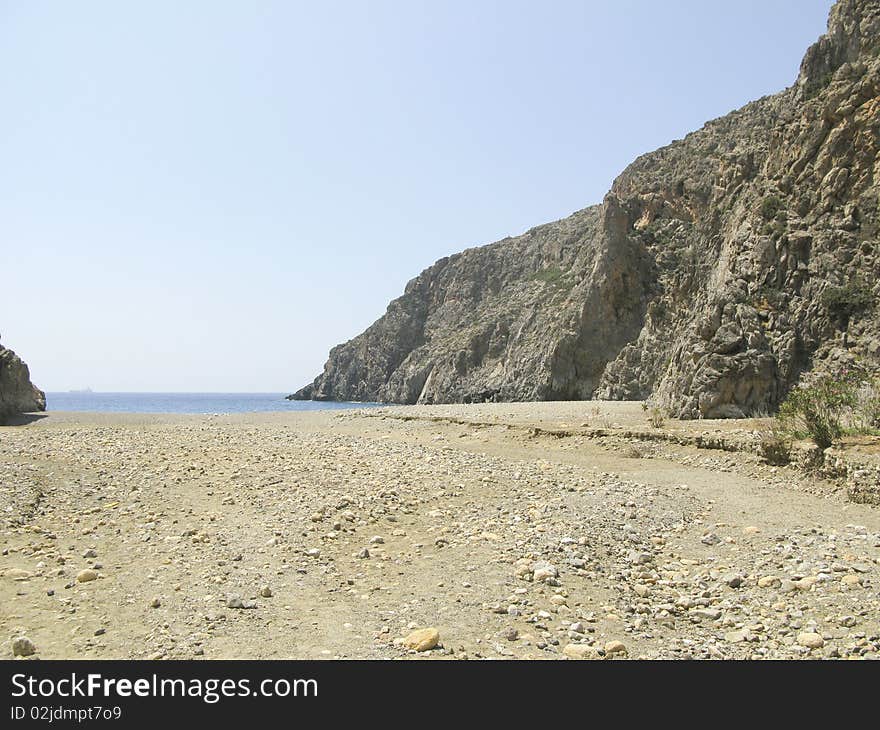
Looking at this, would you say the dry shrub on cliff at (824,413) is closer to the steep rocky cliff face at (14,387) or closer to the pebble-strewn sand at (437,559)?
the pebble-strewn sand at (437,559)

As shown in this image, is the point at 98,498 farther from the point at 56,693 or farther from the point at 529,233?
the point at 529,233

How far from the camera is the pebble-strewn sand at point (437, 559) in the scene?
200 inches

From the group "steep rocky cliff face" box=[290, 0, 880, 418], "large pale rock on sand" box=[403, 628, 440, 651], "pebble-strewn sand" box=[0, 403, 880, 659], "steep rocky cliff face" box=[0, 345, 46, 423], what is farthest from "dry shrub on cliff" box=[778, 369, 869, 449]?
"steep rocky cliff face" box=[0, 345, 46, 423]

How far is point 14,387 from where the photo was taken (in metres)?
31.2

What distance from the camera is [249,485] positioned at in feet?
38.7

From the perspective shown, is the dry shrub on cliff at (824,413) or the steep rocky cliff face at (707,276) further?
the steep rocky cliff face at (707,276)

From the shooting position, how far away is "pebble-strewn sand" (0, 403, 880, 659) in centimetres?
507

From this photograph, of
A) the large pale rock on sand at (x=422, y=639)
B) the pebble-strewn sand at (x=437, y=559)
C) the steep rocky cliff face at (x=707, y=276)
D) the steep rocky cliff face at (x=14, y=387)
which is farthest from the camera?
Answer: the steep rocky cliff face at (x=14, y=387)

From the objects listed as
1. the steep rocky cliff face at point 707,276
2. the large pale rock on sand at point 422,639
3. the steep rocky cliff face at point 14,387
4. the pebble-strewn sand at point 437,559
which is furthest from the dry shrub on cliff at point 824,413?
the steep rocky cliff face at point 14,387

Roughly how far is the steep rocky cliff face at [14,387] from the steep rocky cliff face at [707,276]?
31.1 m

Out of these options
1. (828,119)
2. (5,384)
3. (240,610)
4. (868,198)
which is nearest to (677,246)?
(828,119)

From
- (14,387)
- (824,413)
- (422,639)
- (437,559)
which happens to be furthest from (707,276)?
(14,387)

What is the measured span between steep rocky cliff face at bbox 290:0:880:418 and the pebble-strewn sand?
850cm

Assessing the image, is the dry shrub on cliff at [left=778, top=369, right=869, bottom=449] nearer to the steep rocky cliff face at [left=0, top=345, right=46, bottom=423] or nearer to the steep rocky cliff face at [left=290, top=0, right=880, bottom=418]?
the steep rocky cliff face at [left=290, top=0, right=880, bottom=418]
